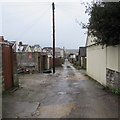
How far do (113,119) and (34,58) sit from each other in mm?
19226

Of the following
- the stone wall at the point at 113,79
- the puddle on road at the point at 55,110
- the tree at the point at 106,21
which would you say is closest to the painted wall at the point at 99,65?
the stone wall at the point at 113,79

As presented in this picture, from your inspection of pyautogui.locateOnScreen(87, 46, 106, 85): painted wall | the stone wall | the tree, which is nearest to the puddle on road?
the stone wall

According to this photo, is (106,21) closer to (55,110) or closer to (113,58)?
(113,58)

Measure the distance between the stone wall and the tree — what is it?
1.84 meters

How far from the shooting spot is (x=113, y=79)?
9.48 m

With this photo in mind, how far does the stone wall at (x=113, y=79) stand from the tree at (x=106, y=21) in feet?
6.04

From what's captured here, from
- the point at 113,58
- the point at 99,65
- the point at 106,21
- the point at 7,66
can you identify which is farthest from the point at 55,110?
the point at 99,65

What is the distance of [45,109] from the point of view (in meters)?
6.46

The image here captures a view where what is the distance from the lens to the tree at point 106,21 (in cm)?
709

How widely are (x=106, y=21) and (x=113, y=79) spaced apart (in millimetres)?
3604

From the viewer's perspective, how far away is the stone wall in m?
8.81

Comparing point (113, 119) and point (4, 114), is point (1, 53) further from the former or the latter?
point (113, 119)

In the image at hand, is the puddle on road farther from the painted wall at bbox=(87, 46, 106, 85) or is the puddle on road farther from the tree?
the painted wall at bbox=(87, 46, 106, 85)

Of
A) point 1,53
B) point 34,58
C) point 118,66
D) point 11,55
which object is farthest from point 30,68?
point 118,66
